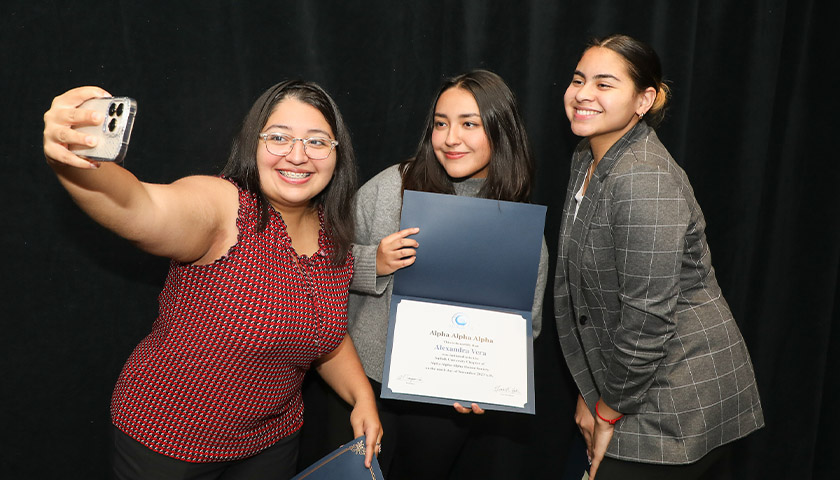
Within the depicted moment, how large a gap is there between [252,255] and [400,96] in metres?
0.86

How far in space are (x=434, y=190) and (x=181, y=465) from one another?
0.85 meters

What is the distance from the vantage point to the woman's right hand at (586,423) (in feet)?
5.34

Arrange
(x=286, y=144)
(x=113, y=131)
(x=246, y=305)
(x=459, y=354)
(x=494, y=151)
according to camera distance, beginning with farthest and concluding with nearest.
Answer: (x=494, y=151) < (x=459, y=354) < (x=286, y=144) < (x=246, y=305) < (x=113, y=131)

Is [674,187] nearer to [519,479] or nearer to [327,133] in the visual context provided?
[327,133]

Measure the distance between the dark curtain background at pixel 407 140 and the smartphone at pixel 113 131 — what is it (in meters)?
0.99

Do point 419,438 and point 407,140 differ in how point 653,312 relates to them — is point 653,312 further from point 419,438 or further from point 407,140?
point 407,140

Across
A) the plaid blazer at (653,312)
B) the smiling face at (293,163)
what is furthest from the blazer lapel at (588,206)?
the smiling face at (293,163)

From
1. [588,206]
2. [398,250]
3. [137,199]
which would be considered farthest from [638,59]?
[137,199]

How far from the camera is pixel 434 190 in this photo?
1.64 metres

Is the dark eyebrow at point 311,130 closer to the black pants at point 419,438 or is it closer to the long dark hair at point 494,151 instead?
the long dark hair at point 494,151

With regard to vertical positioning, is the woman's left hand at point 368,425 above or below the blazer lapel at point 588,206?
below

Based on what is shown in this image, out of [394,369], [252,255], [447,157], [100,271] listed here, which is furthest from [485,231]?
[100,271]
